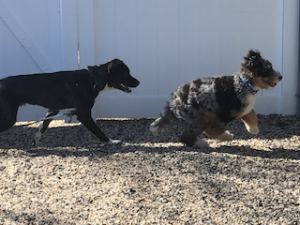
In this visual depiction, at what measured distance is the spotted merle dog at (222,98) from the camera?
430 cm

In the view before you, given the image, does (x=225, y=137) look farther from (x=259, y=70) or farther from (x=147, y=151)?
(x=147, y=151)

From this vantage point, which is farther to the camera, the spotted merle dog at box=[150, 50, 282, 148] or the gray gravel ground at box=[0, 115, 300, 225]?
the spotted merle dog at box=[150, 50, 282, 148]

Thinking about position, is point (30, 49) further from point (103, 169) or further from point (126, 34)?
point (103, 169)

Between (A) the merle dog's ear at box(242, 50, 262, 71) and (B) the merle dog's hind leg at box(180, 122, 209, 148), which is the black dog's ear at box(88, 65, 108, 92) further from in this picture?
(A) the merle dog's ear at box(242, 50, 262, 71)

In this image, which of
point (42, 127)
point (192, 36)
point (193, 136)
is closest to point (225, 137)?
point (193, 136)

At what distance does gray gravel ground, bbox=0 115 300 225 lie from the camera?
2848 millimetres

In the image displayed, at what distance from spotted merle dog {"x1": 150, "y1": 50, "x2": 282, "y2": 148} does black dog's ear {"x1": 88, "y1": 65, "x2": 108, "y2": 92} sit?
1087 millimetres

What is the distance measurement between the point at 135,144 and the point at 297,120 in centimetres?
269

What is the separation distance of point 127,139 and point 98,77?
0.96 m

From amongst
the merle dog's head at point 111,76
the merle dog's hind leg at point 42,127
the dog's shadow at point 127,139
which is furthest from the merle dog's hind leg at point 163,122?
the merle dog's hind leg at point 42,127

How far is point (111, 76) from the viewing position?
5.04 metres

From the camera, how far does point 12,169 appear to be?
3.90 meters

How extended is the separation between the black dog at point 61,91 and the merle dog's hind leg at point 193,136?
99 centimetres

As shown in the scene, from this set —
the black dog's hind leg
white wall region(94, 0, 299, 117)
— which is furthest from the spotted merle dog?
the black dog's hind leg
